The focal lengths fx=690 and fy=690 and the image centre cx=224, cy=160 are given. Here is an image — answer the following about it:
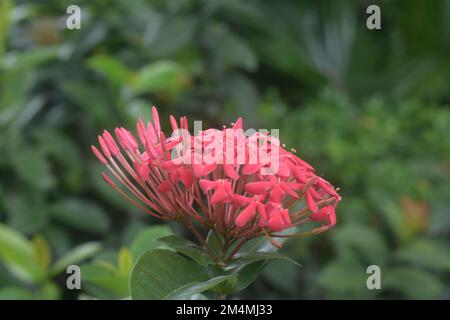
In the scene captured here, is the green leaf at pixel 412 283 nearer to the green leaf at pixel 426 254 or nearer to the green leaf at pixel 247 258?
the green leaf at pixel 426 254

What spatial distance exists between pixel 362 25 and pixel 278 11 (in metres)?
0.35

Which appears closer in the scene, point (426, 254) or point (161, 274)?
point (161, 274)

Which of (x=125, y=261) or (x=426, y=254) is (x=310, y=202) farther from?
(x=426, y=254)

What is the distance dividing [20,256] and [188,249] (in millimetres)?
497

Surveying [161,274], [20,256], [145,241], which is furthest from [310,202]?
[20,256]

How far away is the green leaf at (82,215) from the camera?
1445 millimetres

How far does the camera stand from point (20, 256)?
977mm

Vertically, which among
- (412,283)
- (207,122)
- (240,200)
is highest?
(207,122)

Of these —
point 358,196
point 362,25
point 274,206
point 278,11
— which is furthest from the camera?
point 362,25

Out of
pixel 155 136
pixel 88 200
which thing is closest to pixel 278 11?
pixel 88 200

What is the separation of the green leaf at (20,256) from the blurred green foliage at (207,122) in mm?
172

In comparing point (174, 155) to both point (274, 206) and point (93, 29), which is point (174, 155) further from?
point (93, 29)
